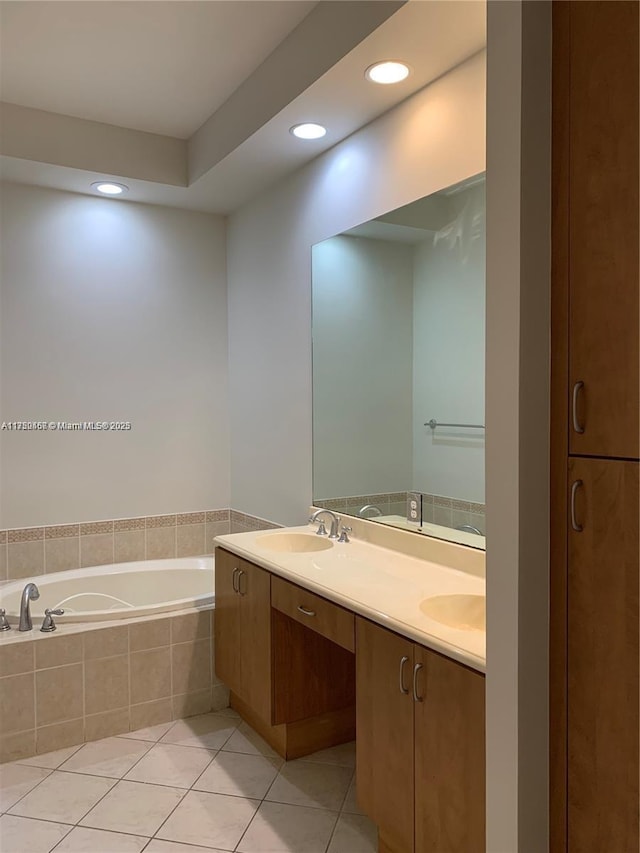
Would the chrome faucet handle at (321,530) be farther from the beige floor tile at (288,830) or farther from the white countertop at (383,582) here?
the beige floor tile at (288,830)

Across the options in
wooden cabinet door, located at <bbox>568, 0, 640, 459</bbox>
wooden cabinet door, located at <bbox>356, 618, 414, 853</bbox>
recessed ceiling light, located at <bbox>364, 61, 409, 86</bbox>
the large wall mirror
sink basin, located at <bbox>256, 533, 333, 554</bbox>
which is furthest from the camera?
sink basin, located at <bbox>256, 533, 333, 554</bbox>

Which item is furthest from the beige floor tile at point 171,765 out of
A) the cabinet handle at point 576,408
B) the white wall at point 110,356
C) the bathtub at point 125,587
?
the cabinet handle at point 576,408

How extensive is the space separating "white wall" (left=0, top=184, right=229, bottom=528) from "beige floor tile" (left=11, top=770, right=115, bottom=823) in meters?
1.43

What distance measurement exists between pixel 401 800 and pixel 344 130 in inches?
99.0

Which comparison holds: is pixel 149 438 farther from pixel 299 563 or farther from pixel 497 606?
pixel 497 606

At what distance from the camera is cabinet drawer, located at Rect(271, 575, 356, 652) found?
2053 mm

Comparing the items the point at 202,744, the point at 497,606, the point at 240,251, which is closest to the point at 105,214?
the point at 240,251

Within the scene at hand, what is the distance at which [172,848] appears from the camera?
7.03ft

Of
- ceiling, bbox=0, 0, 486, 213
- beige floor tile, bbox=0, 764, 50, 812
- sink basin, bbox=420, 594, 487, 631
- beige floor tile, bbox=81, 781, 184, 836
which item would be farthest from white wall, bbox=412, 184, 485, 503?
beige floor tile, bbox=0, 764, 50, 812

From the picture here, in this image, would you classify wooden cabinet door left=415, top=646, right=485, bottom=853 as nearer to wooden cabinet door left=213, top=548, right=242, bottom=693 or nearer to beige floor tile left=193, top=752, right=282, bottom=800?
beige floor tile left=193, top=752, right=282, bottom=800

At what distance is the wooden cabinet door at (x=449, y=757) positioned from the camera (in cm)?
155

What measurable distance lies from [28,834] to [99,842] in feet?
0.87

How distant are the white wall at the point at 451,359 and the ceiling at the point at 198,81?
0.56m

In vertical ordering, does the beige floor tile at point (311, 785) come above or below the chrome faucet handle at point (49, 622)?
below
